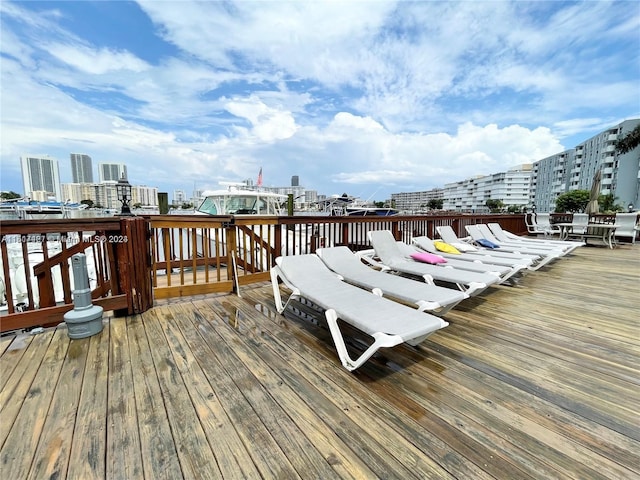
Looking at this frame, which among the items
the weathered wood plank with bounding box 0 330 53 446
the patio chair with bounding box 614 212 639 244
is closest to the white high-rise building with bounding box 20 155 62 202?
the weathered wood plank with bounding box 0 330 53 446

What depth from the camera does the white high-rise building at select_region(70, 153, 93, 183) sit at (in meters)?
20.8

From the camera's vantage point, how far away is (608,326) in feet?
9.50

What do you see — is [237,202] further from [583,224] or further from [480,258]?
[583,224]

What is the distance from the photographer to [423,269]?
3.94 m

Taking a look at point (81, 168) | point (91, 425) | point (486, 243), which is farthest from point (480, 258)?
point (81, 168)

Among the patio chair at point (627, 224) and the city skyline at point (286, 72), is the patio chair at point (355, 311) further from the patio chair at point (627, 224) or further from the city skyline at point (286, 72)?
the patio chair at point (627, 224)

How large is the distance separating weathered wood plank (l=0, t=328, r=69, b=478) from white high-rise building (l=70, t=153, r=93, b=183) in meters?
25.2

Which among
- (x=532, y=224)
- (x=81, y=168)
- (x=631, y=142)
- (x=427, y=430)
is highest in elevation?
(x=631, y=142)


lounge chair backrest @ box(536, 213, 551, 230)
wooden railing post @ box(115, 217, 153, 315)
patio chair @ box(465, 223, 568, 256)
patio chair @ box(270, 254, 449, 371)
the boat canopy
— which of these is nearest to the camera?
patio chair @ box(270, 254, 449, 371)

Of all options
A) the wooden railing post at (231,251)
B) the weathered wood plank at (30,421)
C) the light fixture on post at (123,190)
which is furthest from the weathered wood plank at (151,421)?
the light fixture on post at (123,190)

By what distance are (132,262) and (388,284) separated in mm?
2915

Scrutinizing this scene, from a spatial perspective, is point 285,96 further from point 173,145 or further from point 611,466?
point 611,466

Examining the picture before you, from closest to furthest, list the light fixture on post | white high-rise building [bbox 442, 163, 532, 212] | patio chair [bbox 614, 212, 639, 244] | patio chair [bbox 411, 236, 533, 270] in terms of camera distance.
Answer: patio chair [bbox 411, 236, 533, 270]
the light fixture on post
patio chair [bbox 614, 212, 639, 244]
white high-rise building [bbox 442, 163, 532, 212]

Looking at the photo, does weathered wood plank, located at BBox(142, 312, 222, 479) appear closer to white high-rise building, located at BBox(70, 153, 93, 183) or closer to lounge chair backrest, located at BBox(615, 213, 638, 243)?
lounge chair backrest, located at BBox(615, 213, 638, 243)
